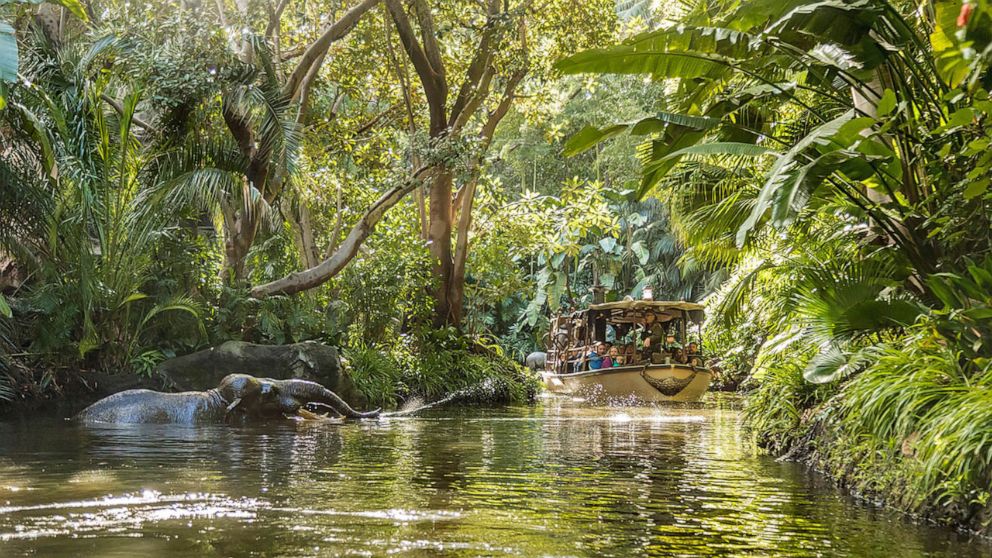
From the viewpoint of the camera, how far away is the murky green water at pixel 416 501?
458cm

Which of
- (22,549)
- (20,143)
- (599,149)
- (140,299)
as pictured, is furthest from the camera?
(599,149)

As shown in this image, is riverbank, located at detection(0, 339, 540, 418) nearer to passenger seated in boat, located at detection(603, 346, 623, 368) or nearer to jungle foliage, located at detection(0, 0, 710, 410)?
jungle foliage, located at detection(0, 0, 710, 410)

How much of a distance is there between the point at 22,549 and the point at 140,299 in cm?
1065

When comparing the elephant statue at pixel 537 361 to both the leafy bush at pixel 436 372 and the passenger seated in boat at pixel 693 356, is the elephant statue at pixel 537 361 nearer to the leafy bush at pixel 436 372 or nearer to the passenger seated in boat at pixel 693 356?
the passenger seated in boat at pixel 693 356

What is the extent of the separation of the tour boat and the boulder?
277 inches

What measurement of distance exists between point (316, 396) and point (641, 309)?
10.3 meters

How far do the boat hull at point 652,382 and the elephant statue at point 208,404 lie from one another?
900cm

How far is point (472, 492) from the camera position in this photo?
6.23 meters

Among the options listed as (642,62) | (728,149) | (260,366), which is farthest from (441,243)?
(728,149)

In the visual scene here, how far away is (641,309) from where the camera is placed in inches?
857

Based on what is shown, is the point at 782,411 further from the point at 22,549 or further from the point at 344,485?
the point at 22,549

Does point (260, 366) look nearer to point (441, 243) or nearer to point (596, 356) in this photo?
point (441, 243)

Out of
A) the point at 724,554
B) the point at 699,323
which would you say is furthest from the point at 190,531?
the point at 699,323

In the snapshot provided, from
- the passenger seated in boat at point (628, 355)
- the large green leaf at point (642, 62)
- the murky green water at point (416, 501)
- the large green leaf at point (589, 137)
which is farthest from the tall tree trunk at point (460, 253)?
the large green leaf at point (642, 62)
